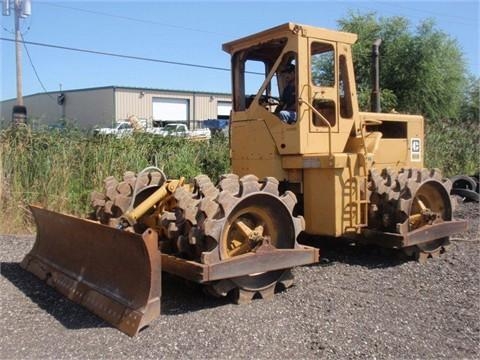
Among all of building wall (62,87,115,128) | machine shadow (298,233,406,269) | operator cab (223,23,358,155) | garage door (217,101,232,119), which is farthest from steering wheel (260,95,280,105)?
garage door (217,101,232,119)

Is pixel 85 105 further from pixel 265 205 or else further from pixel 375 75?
pixel 265 205

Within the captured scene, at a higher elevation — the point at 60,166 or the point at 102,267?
the point at 60,166

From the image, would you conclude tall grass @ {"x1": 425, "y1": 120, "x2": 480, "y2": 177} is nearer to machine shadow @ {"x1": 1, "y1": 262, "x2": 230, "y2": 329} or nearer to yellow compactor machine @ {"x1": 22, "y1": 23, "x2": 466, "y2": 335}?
yellow compactor machine @ {"x1": 22, "y1": 23, "x2": 466, "y2": 335}

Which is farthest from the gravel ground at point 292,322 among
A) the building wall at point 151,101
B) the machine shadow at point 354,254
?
the building wall at point 151,101

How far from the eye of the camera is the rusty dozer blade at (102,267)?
168 inches

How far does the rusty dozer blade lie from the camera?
426cm

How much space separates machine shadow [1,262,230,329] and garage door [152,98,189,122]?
3638 cm

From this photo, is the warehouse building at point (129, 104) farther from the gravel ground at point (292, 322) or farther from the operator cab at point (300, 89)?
the gravel ground at point (292, 322)

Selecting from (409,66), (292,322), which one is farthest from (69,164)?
(409,66)

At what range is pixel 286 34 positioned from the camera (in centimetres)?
616

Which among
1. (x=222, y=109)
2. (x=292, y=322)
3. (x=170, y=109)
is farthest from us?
(x=222, y=109)

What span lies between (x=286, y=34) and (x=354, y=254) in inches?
115

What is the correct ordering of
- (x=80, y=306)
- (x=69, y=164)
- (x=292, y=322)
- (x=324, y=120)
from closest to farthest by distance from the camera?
(x=292, y=322) < (x=80, y=306) < (x=324, y=120) < (x=69, y=164)

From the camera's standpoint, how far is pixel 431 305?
5.02 metres
